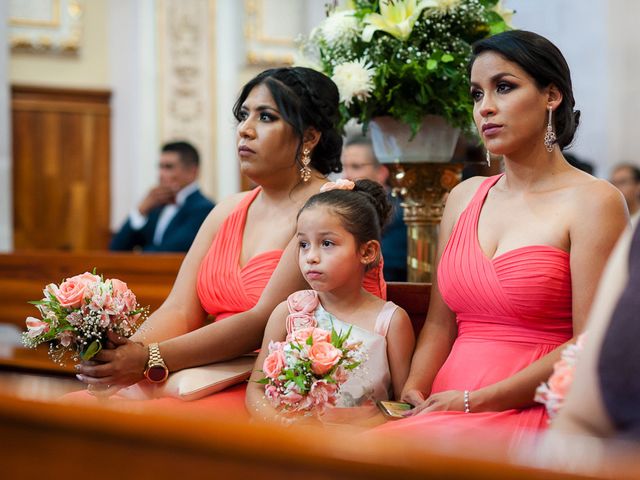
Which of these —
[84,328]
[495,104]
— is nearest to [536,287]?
[495,104]

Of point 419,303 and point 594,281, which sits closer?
point 594,281

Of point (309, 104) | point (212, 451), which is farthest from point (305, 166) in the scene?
point (212, 451)

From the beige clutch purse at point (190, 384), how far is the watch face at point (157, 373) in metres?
0.02

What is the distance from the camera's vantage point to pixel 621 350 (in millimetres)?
1351

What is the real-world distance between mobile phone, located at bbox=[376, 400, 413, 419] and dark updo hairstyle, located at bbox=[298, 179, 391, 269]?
1.57 feet

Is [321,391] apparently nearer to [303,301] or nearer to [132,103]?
[303,301]

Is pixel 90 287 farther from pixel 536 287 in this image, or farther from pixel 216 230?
pixel 536 287

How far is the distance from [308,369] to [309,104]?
3.78 ft

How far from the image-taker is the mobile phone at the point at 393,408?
2676 millimetres

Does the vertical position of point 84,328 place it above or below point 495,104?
below

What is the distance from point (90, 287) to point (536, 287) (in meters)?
1.22

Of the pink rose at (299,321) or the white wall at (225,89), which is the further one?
the white wall at (225,89)

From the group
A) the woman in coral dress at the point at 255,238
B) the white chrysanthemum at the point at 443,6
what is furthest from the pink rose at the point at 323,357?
the white chrysanthemum at the point at 443,6

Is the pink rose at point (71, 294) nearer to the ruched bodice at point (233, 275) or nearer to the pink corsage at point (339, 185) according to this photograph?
the ruched bodice at point (233, 275)
